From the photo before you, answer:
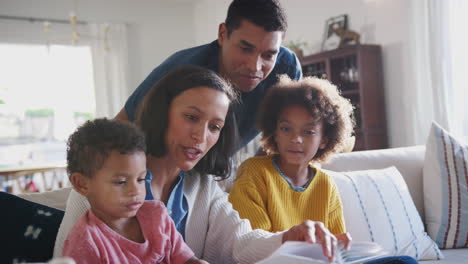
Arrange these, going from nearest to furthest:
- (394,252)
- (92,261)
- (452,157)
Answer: (92,261), (394,252), (452,157)

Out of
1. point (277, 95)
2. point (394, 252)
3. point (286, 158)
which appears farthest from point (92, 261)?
point (394, 252)

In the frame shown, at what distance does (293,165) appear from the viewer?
1643mm

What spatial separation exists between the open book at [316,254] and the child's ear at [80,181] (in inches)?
17.2

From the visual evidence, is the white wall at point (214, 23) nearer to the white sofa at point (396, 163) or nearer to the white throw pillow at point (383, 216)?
the white sofa at point (396, 163)

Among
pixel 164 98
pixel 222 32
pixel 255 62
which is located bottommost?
pixel 164 98

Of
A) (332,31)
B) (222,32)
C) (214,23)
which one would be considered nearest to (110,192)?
(222,32)

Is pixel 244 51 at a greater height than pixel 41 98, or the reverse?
pixel 41 98

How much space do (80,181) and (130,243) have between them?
186 millimetres

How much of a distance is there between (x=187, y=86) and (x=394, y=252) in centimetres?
113

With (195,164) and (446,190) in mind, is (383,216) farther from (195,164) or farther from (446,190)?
Result: (195,164)

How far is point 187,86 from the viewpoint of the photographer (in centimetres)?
124

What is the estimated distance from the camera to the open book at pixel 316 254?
35.5 inches

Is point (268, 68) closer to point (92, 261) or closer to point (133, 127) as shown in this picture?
point (133, 127)

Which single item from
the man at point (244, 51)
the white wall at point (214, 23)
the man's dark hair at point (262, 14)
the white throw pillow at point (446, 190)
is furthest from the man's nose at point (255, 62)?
the white wall at point (214, 23)
